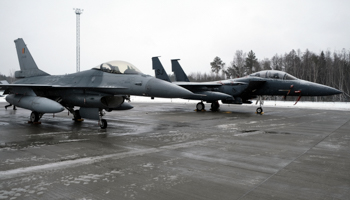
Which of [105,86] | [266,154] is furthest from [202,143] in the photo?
[105,86]

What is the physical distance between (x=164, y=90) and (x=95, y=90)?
2648 millimetres

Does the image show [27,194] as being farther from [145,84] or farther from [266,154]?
[145,84]

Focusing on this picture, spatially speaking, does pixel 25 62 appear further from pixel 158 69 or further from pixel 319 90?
pixel 319 90

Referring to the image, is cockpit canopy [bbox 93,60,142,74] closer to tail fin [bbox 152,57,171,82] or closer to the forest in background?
tail fin [bbox 152,57,171,82]

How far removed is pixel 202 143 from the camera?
636cm

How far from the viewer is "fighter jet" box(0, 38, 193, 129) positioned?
809cm

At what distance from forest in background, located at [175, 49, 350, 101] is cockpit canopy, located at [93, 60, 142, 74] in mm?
41045

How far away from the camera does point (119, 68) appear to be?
29.1 ft

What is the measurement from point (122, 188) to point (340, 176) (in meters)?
3.19

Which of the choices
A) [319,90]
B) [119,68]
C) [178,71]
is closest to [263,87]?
[319,90]

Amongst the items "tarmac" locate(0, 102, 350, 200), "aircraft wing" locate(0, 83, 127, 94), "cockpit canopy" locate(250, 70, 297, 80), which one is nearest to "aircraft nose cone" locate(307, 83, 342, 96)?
"cockpit canopy" locate(250, 70, 297, 80)

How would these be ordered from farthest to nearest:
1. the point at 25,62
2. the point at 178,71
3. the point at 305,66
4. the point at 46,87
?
the point at 305,66 < the point at 178,71 < the point at 25,62 < the point at 46,87

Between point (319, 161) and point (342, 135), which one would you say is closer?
point (319, 161)

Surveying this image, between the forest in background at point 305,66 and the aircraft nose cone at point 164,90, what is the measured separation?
41.0 metres
